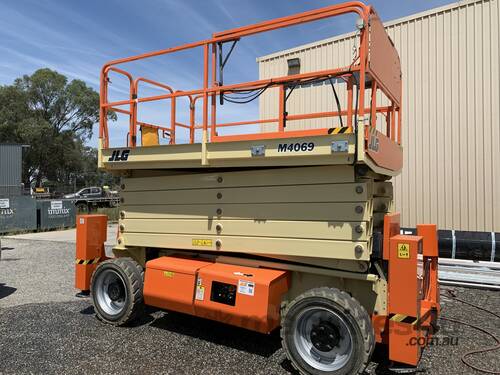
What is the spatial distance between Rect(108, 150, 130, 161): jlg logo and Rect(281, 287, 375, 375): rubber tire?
2765mm

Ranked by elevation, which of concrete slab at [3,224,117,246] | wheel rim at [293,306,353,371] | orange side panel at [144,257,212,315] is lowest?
concrete slab at [3,224,117,246]

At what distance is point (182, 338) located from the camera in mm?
5008

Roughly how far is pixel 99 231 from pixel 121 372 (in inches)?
99.8

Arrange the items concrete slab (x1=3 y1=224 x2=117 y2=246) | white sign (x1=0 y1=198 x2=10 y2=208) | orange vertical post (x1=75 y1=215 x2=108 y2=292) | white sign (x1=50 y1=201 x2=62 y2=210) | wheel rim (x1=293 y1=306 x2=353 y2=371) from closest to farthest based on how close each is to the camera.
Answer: wheel rim (x1=293 y1=306 x2=353 y2=371)
orange vertical post (x1=75 y1=215 x2=108 y2=292)
concrete slab (x1=3 y1=224 x2=117 y2=246)
white sign (x1=0 y1=198 x2=10 y2=208)
white sign (x1=50 y1=201 x2=62 y2=210)

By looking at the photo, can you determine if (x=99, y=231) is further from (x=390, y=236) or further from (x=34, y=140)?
(x=34, y=140)

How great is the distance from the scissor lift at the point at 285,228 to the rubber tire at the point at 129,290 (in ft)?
0.07

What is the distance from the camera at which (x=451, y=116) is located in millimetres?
9562

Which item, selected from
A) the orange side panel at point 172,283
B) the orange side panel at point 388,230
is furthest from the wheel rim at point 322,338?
the orange side panel at point 172,283

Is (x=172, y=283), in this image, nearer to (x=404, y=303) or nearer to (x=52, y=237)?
(x=404, y=303)

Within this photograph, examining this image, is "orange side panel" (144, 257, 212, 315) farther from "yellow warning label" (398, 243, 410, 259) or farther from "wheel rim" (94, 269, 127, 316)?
"yellow warning label" (398, 243, 410, 259)

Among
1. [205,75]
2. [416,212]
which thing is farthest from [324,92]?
[205,75]

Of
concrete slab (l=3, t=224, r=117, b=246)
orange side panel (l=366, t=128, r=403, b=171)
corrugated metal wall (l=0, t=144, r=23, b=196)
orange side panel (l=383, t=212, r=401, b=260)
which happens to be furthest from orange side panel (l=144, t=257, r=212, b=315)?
corrugated metal wall (l=0, t=144, r=23, b=196)

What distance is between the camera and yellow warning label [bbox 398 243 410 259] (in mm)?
3834

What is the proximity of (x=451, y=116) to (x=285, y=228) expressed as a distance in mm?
6935
